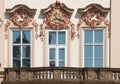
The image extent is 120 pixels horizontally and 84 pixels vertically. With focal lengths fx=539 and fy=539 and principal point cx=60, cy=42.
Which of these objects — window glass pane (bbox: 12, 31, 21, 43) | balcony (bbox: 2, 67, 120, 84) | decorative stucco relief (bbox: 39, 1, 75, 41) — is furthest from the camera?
window glass pane (bbox: 12, 31, 21, 43)

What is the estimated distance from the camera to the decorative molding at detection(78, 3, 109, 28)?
67.1 feet

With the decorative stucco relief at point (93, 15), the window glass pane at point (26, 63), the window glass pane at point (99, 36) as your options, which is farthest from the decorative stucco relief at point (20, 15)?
the window glass pane at point (99, 36)

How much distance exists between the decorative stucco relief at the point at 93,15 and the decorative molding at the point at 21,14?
1.88 m

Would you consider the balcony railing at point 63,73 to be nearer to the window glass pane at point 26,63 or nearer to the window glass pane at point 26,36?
the window glass pane at point 26,63

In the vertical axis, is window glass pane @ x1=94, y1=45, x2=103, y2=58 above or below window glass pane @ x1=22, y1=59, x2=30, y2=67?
above

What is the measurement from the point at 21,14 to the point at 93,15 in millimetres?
2780

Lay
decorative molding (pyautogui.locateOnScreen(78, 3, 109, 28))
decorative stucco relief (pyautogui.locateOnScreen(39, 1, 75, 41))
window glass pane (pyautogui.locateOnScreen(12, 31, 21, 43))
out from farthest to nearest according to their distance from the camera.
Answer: window glass pane (pyautogui.locateOnScreen(12, 31, 21, 43))
decorative stucco relief (pyautogui.locateOnScreen(39, 1, 75, 41))
decorative molding (pyautogui.locateOnScreen(78, 3, 109, 28))

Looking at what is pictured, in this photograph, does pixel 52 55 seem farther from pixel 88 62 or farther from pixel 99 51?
pixel 99 51

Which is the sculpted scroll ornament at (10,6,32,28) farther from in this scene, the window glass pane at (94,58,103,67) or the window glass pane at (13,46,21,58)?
the window glass pane at (94,58,103,67)

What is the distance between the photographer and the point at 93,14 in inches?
811

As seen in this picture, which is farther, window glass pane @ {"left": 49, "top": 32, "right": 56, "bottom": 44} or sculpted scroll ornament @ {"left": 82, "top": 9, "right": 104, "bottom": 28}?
window glass pane @ {"left": 49, "top": 32, "right": 56, "bottom": 44}

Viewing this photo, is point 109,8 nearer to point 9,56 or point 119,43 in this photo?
point 119,43

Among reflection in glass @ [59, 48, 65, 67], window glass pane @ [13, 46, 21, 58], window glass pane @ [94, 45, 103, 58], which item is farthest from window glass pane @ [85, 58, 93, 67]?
window glass pane @ [13, 46, 21, 58]

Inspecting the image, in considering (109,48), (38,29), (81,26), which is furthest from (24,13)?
(109,48)
